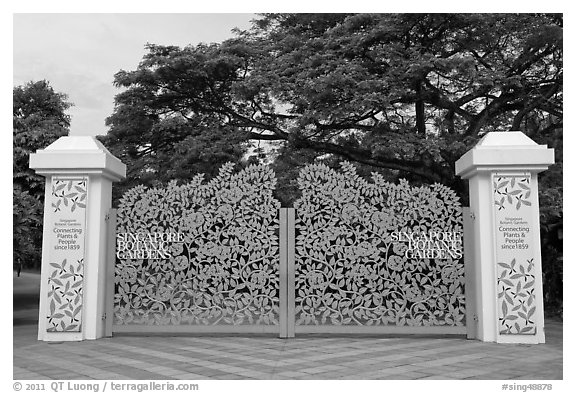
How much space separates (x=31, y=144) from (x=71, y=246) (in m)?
3.94

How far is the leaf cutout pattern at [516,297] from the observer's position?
19.2ft

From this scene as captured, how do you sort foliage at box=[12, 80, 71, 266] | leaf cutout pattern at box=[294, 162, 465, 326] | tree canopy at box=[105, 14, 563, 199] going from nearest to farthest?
leaf cutout pattern at box=[294, 162, 465, 326] → foliage at box=[12, 80, 71, 266] → tree canopy at box=[105, 14, 563, 199]

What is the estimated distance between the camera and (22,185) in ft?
28.0

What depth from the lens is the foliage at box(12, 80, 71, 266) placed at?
24.1ft

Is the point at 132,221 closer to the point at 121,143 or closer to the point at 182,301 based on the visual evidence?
the point at 182,301

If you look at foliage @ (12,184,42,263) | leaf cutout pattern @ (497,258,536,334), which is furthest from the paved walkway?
foliage @ (12,184,42,263)

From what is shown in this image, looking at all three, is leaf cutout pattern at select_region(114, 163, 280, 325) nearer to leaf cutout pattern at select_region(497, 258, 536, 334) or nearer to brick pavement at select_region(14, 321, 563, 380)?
brick pavement at select_region(14, 321, 563, 380)

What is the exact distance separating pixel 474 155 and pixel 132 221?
158 inches

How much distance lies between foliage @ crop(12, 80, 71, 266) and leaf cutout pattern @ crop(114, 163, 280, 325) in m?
1.81

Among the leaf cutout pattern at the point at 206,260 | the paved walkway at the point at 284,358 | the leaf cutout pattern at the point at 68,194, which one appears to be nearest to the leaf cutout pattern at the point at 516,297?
the paved walkway at the point at 284,358

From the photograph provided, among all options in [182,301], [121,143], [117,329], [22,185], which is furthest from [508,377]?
[121,143]

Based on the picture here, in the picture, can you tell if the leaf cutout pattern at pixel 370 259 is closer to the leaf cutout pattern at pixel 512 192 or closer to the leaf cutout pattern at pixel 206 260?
the leaf cutout pattern at pixel 206 260

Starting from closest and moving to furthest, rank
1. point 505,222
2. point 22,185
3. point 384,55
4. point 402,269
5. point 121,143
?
point 505,222 → point 402,269 → point 22,185 → point 384,55 → point 121,143

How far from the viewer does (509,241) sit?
5930mm
